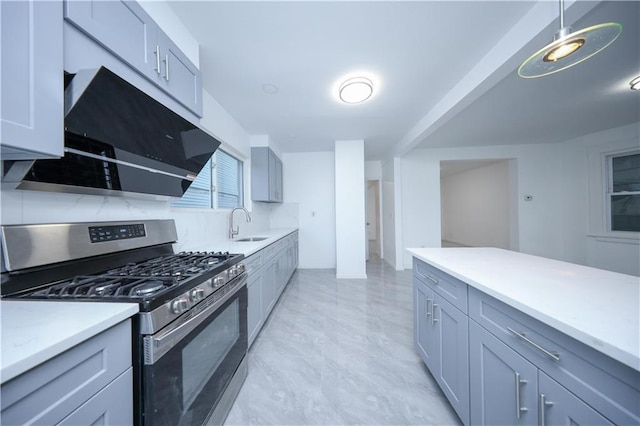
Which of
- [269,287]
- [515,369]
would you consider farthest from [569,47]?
[269,287]

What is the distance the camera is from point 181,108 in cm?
140

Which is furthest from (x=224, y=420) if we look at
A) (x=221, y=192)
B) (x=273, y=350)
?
(x=221, y=192)

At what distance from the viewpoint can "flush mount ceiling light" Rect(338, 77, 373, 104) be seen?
6.79 feet

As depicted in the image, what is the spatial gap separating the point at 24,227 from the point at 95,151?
0.38m

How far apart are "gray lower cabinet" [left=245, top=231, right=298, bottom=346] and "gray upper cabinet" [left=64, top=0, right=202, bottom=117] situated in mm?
1267

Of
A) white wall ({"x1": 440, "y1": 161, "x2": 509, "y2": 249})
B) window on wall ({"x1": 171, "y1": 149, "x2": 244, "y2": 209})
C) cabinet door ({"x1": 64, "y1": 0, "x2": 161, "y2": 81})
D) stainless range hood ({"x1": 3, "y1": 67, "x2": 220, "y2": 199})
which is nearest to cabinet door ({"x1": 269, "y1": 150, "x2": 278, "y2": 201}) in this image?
window on wall ({"x1": 171, "y1": 149, "x2": 244, "y2": 209})

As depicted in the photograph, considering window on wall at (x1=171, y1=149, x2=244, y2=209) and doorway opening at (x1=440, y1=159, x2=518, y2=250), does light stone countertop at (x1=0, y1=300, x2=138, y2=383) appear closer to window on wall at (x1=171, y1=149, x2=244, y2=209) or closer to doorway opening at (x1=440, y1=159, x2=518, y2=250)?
window on wall at (x1=171, y1=149, x2=244, y2=209)

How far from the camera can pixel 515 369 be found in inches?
31.5

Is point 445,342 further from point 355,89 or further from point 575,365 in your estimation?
point 355,89

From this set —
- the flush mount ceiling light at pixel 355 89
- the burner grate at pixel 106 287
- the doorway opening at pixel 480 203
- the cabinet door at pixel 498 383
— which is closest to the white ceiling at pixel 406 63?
the flush mount ceiling light at pixel 355 89

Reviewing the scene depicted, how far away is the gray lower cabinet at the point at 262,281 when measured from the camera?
1.78m

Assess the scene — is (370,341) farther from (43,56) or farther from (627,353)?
(43,56)

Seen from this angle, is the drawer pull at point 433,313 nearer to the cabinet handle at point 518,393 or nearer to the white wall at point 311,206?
the cabinet handle at point 518,393

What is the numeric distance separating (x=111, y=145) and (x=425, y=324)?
2131mm
